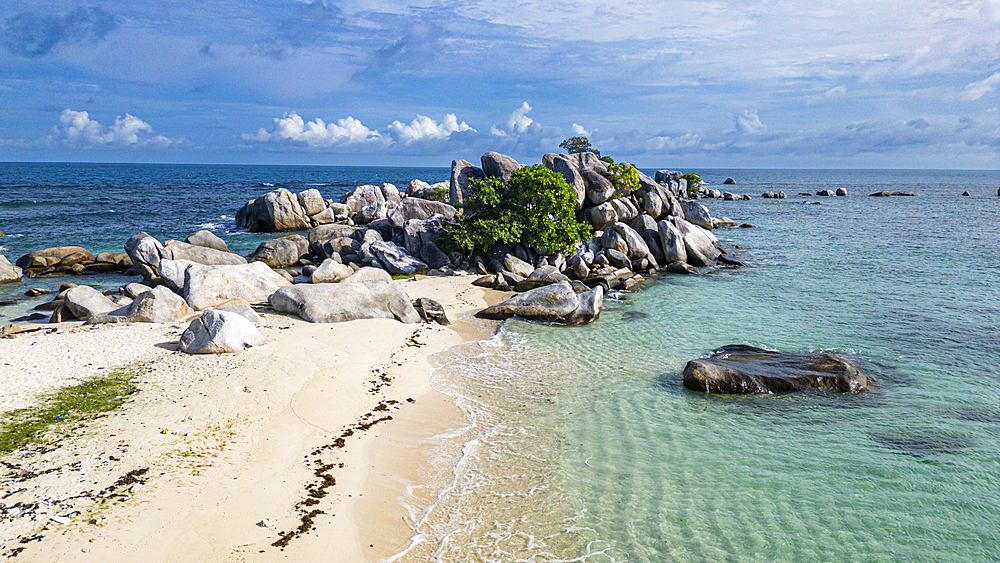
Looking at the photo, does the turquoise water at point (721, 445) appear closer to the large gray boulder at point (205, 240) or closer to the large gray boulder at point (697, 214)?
the large gray boulder at point (697, 214)

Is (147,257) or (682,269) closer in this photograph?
(147,257)

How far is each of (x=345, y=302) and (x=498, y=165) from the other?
56.6 feet

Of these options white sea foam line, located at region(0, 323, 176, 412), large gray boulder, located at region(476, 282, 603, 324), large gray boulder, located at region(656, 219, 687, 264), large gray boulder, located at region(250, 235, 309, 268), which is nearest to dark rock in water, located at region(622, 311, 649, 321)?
large gray boulder, located at region(476, 282, 603, 324)

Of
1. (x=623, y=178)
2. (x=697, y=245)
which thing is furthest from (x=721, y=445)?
(x=623, y=178)

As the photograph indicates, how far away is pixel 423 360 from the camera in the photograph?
1475cm

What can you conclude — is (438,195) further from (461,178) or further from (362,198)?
(461,178)

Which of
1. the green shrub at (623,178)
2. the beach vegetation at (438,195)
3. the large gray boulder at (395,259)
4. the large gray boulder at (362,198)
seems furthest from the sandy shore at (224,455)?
the large gray boulder at (362,198)

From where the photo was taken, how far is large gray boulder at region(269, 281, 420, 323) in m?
16.6

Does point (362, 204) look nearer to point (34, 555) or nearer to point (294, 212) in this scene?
point (294, 212)

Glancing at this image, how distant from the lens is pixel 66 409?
9.87m

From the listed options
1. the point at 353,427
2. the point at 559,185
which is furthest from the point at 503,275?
the point at 353,427

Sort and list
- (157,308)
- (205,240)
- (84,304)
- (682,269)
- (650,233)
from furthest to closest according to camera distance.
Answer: (650,233)
(682,269)
(205,240)
(84,304)
(157,308)

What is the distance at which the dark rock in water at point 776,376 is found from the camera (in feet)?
43.0

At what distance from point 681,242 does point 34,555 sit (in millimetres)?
29812
